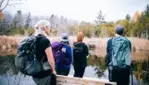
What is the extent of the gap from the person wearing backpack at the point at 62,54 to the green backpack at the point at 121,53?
0.84 m

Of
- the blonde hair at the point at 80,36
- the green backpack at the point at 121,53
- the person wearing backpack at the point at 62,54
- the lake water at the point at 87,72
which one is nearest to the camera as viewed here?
the green backpack at the point at 121,53

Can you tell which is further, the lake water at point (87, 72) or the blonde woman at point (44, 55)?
the lake water at point (87, 72)

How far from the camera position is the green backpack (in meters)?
3.40

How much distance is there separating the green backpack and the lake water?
143 inches

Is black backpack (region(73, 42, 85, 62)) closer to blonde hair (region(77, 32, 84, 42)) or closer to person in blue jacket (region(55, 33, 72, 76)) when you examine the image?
blonde hair (region(77, 32, 84, 42))

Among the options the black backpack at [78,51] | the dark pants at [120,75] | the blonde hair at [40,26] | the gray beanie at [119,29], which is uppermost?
the blonde hair at [40,26]

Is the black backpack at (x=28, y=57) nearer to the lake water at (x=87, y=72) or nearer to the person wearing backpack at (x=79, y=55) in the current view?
the person wearing backpack at (x=79, y=55)

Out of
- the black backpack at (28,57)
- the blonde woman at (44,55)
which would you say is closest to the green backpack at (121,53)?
the blonde woman at (44,55)

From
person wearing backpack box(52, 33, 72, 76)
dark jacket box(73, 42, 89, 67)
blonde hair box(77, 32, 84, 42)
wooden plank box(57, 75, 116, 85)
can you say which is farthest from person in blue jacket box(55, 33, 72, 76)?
wooden plank box(57, 75, 116, 85)

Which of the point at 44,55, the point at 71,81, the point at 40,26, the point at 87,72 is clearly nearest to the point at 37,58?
the point at 44,55

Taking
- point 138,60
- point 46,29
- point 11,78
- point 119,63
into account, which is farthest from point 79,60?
point 138,60

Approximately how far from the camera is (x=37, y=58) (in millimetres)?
2729

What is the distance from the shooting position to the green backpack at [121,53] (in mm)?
3400

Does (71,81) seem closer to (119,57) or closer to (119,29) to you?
(119,57)
